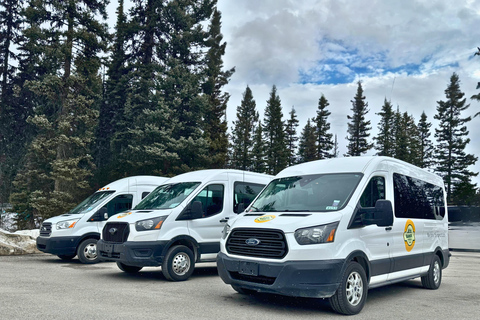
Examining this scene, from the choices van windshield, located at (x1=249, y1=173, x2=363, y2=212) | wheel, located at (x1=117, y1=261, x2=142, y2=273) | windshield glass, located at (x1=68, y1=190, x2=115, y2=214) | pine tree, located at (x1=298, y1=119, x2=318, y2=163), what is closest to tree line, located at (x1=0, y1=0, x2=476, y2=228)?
windshield glass, located at (x1=68, y1=190, x2=115, y2=214)

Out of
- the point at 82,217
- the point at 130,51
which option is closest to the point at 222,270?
the point at 82,217

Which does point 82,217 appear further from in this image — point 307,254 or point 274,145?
point 274,145

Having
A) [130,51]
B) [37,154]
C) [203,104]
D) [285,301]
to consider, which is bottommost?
[285,301]

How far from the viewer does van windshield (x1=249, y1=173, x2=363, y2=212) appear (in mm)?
6947

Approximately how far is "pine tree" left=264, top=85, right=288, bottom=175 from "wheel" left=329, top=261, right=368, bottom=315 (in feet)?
196

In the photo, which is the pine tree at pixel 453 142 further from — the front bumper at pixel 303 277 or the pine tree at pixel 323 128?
the front bumper at pixel 303 277

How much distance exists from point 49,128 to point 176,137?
Answer: 30.4ft

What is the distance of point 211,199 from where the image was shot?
1036cm

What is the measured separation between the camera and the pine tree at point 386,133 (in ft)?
225

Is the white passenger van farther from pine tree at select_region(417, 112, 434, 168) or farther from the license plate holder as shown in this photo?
pine tree at select_region(417, 112, 434, 168)

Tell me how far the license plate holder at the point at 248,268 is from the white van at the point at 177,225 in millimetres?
1898

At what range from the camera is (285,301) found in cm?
736

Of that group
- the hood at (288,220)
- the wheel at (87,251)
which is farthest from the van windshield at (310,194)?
the wheel at (87,251)

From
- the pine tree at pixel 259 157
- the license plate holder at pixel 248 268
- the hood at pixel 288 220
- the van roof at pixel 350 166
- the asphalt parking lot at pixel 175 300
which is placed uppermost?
the pine tree at pixel 259 157
